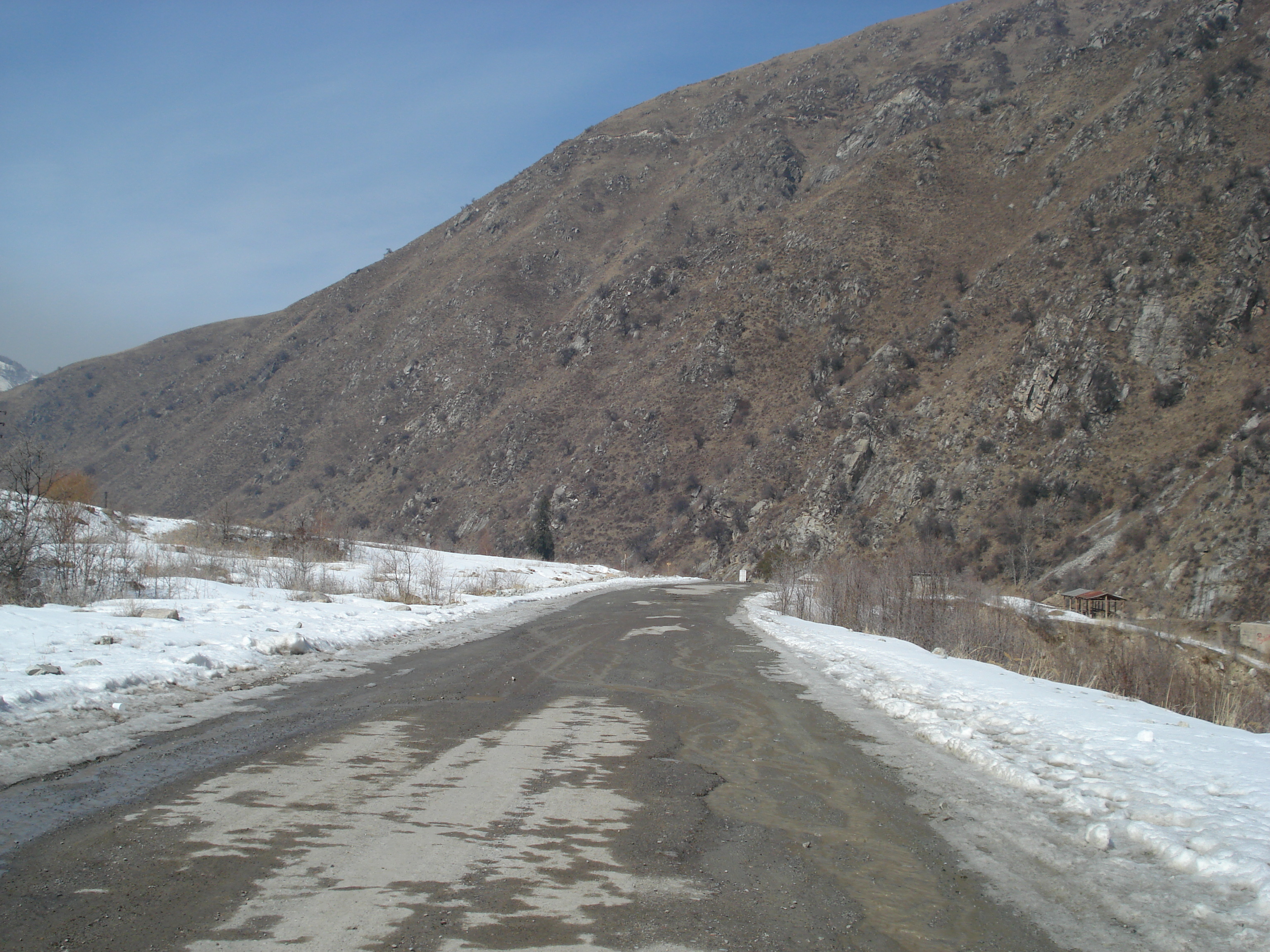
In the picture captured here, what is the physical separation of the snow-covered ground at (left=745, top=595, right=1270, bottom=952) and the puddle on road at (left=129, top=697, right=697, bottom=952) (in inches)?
79.9

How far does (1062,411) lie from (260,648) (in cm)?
4914

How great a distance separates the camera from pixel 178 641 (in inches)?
348

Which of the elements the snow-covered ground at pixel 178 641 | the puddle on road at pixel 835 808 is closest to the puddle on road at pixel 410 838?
the puddle on road at pixel 835 808

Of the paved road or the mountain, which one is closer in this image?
the paved road

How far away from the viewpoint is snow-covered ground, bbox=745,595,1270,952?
3328mm

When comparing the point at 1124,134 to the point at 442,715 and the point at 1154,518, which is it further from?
the point at 442,715

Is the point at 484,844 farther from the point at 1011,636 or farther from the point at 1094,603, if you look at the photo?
the point at 1094,603

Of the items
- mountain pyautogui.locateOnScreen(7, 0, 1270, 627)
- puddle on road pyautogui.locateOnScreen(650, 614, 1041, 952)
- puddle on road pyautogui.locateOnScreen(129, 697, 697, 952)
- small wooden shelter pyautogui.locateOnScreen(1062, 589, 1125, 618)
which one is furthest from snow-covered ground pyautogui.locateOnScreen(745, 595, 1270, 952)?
small wooden shelter pyautogui.locateOnScreen(1062, 589, 1125, 618)

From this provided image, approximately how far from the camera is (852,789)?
504 centimetres

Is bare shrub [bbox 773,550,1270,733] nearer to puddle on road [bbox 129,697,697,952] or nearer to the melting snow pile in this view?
puddle on road [bbox 129,697,697,952]

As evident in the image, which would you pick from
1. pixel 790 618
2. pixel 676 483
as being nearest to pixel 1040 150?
pixel 676 483

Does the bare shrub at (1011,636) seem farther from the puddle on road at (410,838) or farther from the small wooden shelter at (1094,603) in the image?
the puddle on road at (410,838)

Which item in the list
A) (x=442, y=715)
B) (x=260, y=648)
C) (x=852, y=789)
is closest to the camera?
(x=852, y=789)

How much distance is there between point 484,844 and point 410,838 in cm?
40
